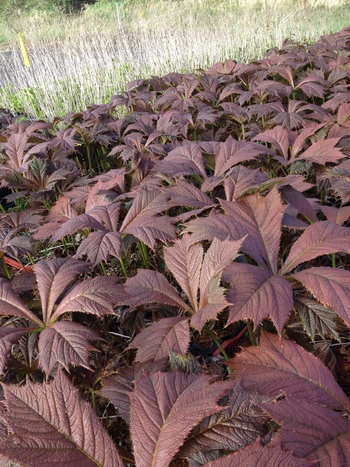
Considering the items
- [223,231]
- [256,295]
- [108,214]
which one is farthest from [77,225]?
[256,295]

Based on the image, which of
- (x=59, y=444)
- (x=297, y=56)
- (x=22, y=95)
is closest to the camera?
(x=59, y=444)

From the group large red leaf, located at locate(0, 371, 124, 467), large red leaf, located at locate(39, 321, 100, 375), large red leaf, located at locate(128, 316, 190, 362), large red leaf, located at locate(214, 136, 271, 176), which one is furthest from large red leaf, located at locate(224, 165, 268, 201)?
large red leaf, located at locate(0, 371, 124, 467)

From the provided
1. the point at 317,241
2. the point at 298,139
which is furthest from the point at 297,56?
the point at 317,241

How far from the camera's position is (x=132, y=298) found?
2.72 ft

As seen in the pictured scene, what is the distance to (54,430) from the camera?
590mm

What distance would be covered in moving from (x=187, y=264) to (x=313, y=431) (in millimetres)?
415

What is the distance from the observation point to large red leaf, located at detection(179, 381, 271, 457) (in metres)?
0.60

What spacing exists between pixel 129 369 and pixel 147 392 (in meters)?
0.18

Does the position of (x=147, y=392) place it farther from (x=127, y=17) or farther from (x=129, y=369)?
(x=127, y=17)

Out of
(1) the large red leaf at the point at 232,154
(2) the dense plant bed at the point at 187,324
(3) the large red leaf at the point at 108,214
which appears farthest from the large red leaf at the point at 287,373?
(1) the large red leaf at the point at 232,154

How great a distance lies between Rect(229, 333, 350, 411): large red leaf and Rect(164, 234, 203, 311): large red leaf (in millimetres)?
166

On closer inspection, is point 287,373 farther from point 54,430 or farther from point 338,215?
point 338,215

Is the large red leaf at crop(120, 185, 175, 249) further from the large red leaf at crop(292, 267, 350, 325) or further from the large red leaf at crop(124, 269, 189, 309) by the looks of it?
the large red leaf at crop(292, 267, 350, 325)

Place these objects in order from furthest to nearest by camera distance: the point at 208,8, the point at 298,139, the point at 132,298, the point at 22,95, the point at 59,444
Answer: the point at 208,8 → the point at 22,95 → the point at 298,139 → the point at 132,298 → the point at 59,444
